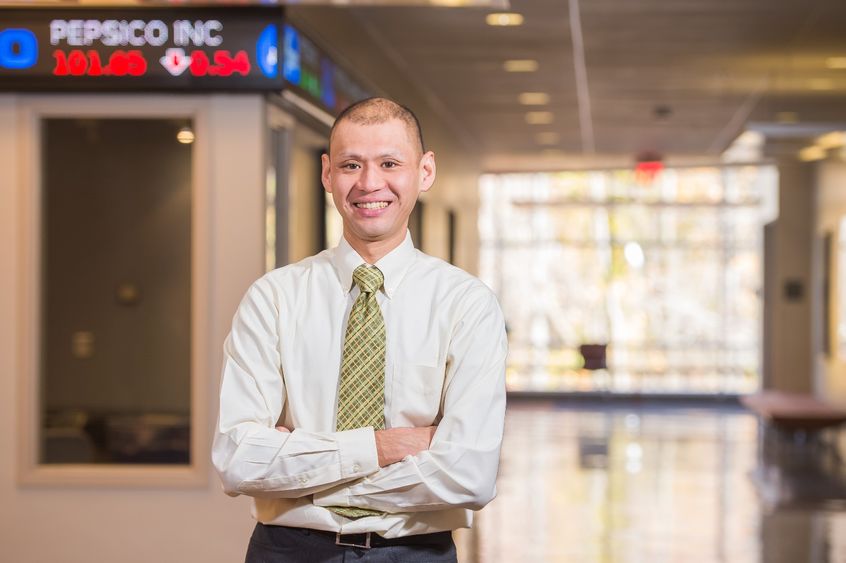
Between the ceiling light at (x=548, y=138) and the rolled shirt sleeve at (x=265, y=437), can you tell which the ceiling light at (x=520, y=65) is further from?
the rolled shirt sleeve at (x=265, y=437)

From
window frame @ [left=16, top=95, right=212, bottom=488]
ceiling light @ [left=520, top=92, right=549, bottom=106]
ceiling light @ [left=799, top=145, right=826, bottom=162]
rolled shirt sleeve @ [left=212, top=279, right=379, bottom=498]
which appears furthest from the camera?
ceiling light @ [left=799, top=145, right=826, bottom=162]

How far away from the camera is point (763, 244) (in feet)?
65.2

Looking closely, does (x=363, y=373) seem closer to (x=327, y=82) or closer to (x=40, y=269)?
(x=40, y=269)

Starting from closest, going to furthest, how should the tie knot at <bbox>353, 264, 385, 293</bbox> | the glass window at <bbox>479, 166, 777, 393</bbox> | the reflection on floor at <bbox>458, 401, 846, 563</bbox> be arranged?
the tie knot at <bbox>353, 264, 385, 293</bbox>
the reflection on floor at <bbox>458, 401, 846, 563</bbox>
the glass window at <bbox>479, 166, 777, 393</bbox>

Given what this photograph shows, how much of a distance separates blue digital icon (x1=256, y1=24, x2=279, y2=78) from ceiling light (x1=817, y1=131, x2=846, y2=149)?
6619 millimetres

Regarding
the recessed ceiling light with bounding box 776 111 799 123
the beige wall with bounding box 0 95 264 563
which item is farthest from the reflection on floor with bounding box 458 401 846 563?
the recessed ceiling light with bounding box 776 111 799 123

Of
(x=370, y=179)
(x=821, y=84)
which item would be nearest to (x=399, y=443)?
(x=370, y=179)

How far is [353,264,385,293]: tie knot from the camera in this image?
7.98 feet

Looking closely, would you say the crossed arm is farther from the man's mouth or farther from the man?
the man's mouth

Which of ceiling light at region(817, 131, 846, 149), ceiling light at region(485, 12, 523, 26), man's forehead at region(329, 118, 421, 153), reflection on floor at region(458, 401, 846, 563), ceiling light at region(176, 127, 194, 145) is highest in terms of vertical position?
ceiling light at region(485, 12, 523, 26)

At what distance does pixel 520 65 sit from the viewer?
10.3 m

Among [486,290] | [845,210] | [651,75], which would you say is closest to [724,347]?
[845,210]

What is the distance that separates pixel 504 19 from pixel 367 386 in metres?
6.36

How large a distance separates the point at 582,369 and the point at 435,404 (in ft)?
57.1
